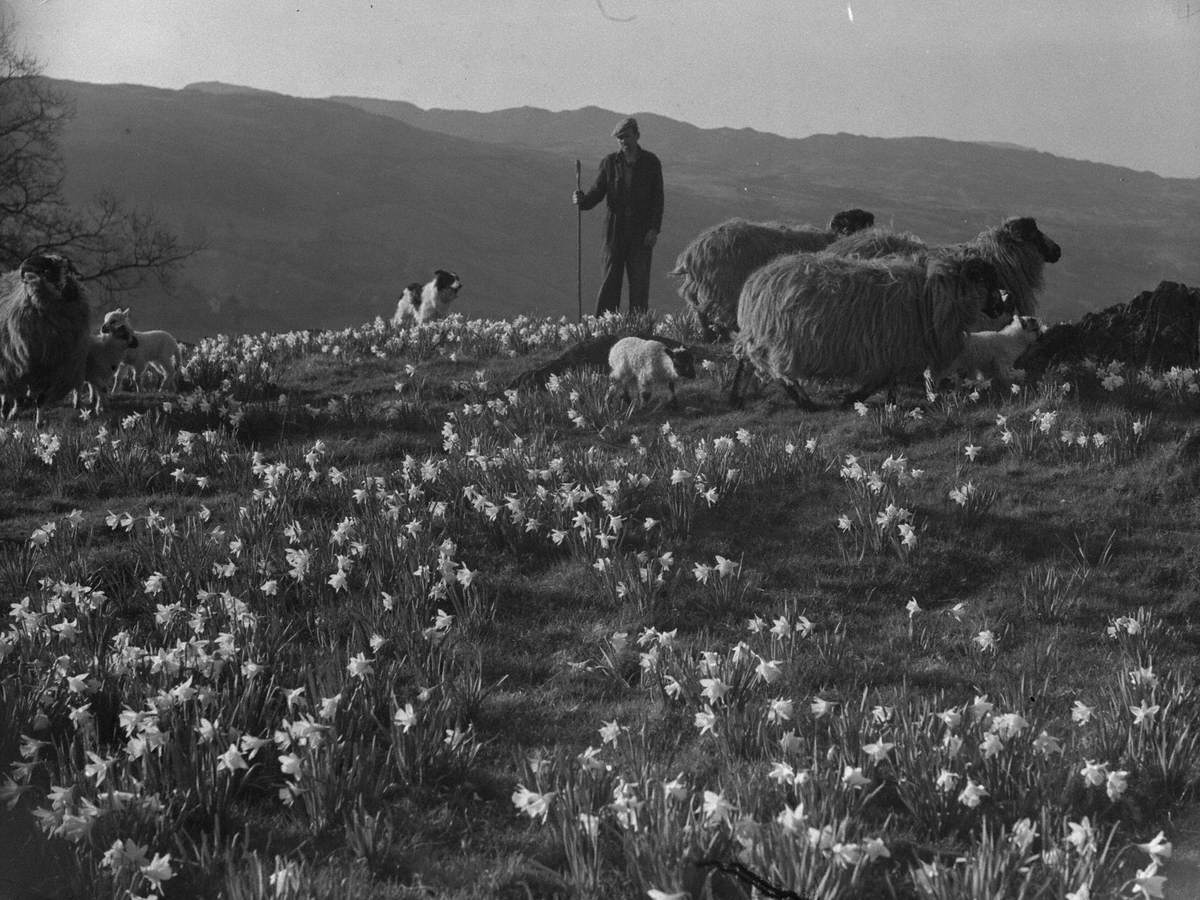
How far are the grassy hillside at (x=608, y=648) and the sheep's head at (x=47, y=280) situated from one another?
3.85 feet

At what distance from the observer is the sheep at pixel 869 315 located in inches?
342

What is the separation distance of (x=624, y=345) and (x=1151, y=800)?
6378 mm

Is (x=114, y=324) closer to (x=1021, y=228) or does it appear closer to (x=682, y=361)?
Result: (x=682, y=361)

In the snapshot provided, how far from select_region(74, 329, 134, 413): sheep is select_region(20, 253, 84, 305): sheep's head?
21.8 inches

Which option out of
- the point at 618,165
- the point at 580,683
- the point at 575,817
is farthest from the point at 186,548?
the point at 618,165

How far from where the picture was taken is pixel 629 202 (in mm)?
14695

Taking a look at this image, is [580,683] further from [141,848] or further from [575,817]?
[141,848]

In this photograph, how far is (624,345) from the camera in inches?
381

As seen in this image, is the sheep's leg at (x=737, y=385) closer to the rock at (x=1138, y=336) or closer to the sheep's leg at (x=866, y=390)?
the sheep's leg at (x=866, y=390)

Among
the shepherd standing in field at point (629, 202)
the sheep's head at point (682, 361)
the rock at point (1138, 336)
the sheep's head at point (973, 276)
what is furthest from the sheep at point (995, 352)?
the shepherd standing in field at point (629, 202)

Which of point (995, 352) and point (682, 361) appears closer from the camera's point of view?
point (995, 352)

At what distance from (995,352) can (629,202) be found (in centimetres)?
658

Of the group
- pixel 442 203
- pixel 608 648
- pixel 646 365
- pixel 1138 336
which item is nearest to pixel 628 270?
pixel 646 365

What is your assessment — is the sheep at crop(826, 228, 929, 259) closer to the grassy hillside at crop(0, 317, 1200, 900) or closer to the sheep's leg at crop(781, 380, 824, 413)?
the sheep's leg at crop(781, 380, 824, 413)
